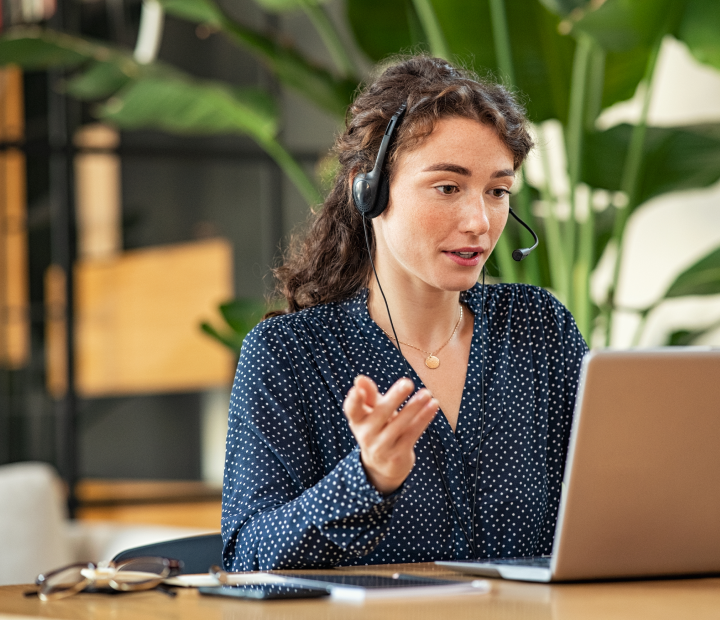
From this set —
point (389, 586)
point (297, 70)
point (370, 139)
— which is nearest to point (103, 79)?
point (297, 70)

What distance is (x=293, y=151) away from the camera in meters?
5.46

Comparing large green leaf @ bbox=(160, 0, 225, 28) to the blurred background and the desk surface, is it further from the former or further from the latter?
the desk surface

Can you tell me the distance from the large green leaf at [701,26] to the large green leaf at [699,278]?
480 millimetres

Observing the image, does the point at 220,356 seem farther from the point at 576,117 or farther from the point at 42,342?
the point at 576,117

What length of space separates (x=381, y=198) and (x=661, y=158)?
4.12 ft

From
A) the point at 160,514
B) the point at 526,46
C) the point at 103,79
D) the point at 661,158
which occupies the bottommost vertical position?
the point at 160,514

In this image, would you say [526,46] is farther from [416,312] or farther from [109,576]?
[109,576]

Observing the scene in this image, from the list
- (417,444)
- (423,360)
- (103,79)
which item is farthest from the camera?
(103,79)

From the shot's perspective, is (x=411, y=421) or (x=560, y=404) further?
(x=560, y=404)

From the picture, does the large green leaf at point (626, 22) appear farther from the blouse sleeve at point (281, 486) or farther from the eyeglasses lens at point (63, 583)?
the eyeglasses lens at point (63, 583)

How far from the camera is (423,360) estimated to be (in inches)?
55.8

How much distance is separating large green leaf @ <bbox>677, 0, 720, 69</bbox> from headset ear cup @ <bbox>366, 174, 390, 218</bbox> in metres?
1.13

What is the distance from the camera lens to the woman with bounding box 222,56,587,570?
124 cm

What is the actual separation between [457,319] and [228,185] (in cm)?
397
